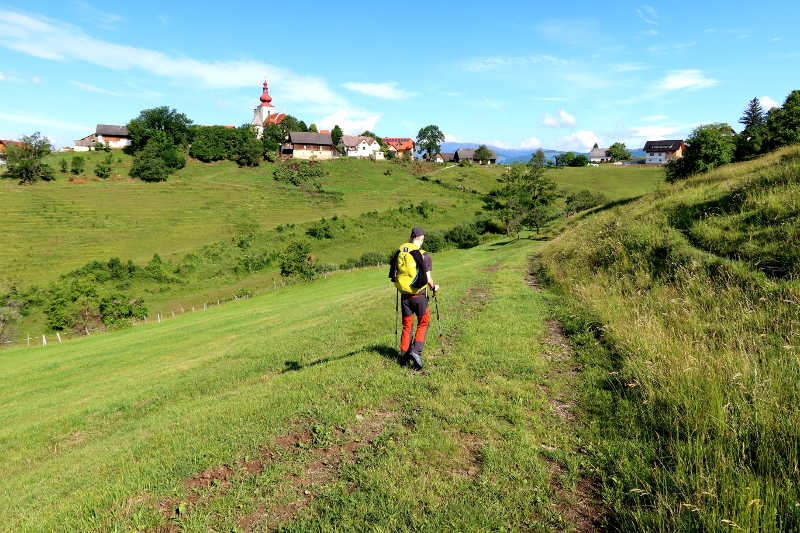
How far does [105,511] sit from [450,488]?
4746mm

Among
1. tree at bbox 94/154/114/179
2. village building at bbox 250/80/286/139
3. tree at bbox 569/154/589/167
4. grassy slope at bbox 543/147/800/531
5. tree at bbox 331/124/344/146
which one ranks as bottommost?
grassy slope at bbox 543/147/800/531

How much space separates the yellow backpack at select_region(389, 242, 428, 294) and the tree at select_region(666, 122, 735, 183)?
38612 millimetres

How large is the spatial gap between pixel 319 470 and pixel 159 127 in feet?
536

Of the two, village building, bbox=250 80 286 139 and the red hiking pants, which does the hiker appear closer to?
the red hiking pants

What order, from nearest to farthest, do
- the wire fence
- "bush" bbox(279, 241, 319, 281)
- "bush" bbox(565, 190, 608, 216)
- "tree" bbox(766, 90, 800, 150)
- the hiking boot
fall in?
the hiking boot → "tree" bbox(766, 90, 800, 150) → the wire fence → "bush" bbox(279, 241, 319, 281) → "bush" bbox(565, 190, 608, 216)

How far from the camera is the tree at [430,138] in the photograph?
589 feet

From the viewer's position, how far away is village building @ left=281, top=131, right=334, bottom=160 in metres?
145

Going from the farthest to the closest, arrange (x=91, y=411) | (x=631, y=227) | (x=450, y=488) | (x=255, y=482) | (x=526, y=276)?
(x=526, y=276) < (x=631, y=227) < (x=91, y=411) < (x=255, y=482) < (x=450, y=488)

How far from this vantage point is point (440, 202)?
10225cm

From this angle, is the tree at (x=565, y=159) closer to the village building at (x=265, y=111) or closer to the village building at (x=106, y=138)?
the village building at (x=265, y=111)

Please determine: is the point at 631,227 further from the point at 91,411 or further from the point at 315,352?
the point at 91,411

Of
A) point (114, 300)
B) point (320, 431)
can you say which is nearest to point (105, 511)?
point (320, 431)

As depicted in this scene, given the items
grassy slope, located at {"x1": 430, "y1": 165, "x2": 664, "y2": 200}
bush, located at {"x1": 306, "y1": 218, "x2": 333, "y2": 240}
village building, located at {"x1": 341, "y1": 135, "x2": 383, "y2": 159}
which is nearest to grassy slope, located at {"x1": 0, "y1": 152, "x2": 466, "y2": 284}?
bush, located at {"x1": 306, "y1": 218, "x2": 333, "y2": 240}

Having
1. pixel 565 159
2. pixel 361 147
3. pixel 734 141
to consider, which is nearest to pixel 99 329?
pixel 734 141
